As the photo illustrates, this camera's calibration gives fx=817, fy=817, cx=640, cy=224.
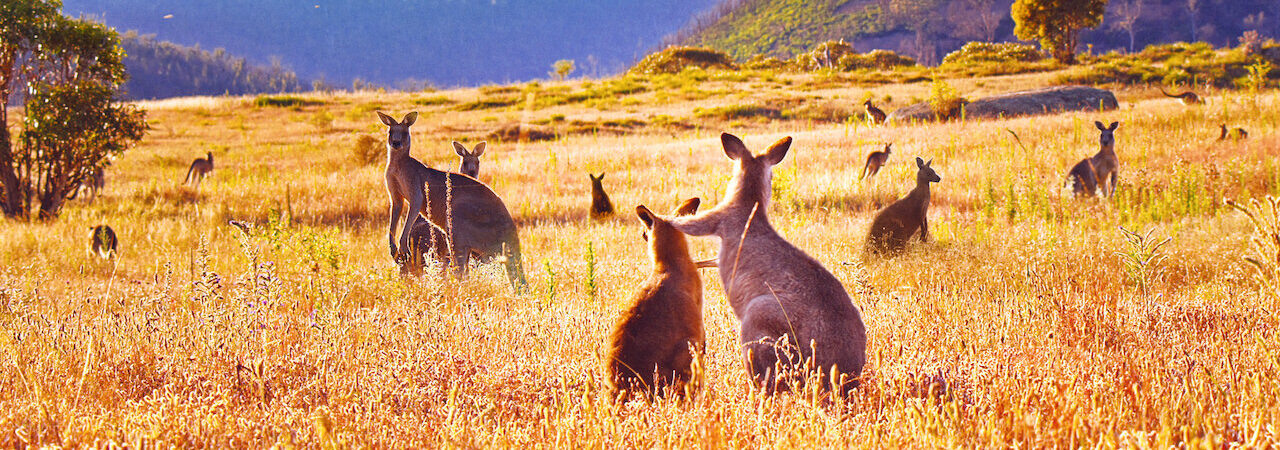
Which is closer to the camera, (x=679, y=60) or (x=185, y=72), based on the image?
(x=679, y=60)

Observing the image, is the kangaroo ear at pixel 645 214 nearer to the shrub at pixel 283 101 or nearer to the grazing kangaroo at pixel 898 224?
the grazing kangaroo at pixel 898 224

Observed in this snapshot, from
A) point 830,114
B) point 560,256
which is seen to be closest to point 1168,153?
point 560,256

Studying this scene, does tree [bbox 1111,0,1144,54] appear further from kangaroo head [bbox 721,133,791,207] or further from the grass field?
kangaroo head [bbox 721,133,791,207]

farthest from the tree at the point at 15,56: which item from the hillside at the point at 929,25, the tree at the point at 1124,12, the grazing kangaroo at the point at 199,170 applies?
the tree at the point at 1124,12

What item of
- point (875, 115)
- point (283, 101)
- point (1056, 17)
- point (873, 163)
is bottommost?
point (873, 163)

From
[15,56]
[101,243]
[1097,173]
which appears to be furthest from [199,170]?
[1097,173]

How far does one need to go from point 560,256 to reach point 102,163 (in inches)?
371

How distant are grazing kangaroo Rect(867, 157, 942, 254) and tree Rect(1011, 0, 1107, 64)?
48565 mm

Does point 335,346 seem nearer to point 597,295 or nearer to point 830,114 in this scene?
point 597,295

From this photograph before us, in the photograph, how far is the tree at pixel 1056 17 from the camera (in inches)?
1997

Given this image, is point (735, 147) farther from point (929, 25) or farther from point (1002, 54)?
point (929, 25)

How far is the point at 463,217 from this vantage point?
6.34 metres

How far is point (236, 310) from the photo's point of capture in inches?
199

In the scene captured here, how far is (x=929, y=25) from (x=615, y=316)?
14910 centimetres
